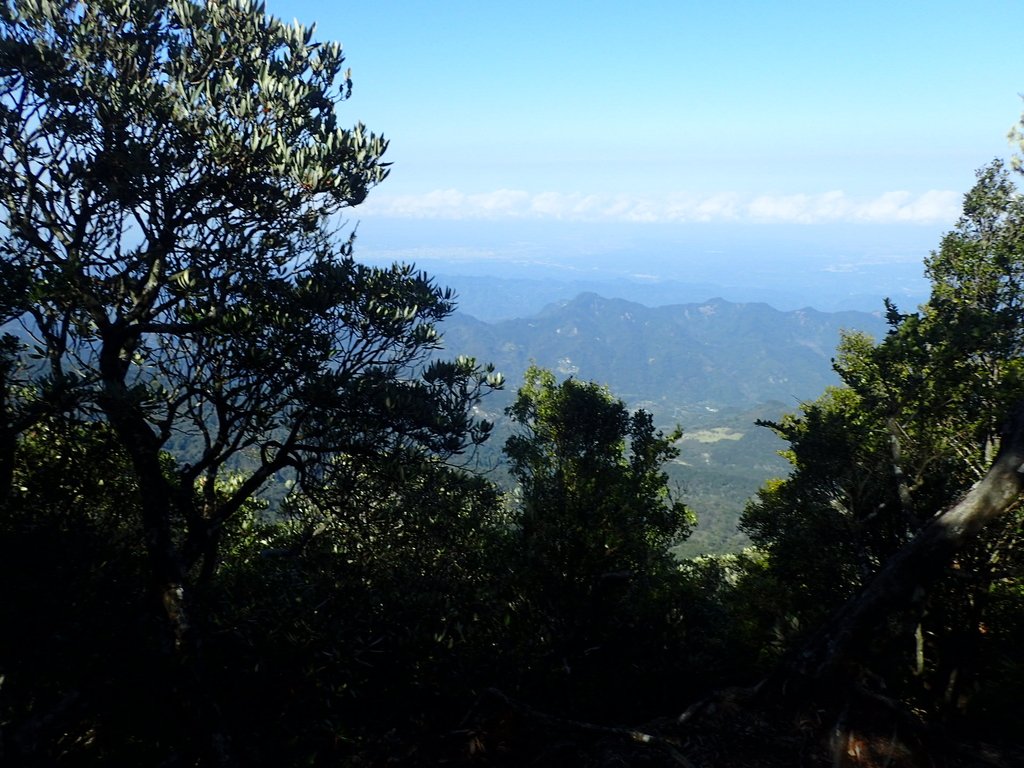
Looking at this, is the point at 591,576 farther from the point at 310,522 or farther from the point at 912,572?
the point at 310,522

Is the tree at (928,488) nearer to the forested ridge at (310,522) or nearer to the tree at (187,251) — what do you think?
the forested ridge at (310,522)

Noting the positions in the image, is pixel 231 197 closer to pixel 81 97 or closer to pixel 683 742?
pixel 81 97

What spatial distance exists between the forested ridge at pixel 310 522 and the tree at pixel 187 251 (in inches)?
2.2

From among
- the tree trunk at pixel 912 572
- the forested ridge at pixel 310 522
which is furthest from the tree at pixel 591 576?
the tree trunk at pixel 912 572

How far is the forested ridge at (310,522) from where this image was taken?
818 cm

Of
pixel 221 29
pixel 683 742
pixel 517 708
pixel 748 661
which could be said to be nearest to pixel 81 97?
pixel 221 29

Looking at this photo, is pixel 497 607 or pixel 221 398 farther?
pixel 497 607

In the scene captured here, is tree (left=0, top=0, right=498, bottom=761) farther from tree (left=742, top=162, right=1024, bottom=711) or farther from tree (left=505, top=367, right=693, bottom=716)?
tree (left=742, top=162, right=1024, bottom=711)

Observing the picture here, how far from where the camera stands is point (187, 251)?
32.4 feet

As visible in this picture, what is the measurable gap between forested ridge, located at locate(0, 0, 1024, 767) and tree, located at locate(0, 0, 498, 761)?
2.2 inches

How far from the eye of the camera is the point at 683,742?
8258 mm

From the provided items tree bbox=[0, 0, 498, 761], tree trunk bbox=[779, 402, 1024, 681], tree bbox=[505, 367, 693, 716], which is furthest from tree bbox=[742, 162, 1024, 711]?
tree bbox=[0, 0, 498, 761]

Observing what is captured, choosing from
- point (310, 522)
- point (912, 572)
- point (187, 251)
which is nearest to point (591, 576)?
point (912, 572)

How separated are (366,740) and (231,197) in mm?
9477
